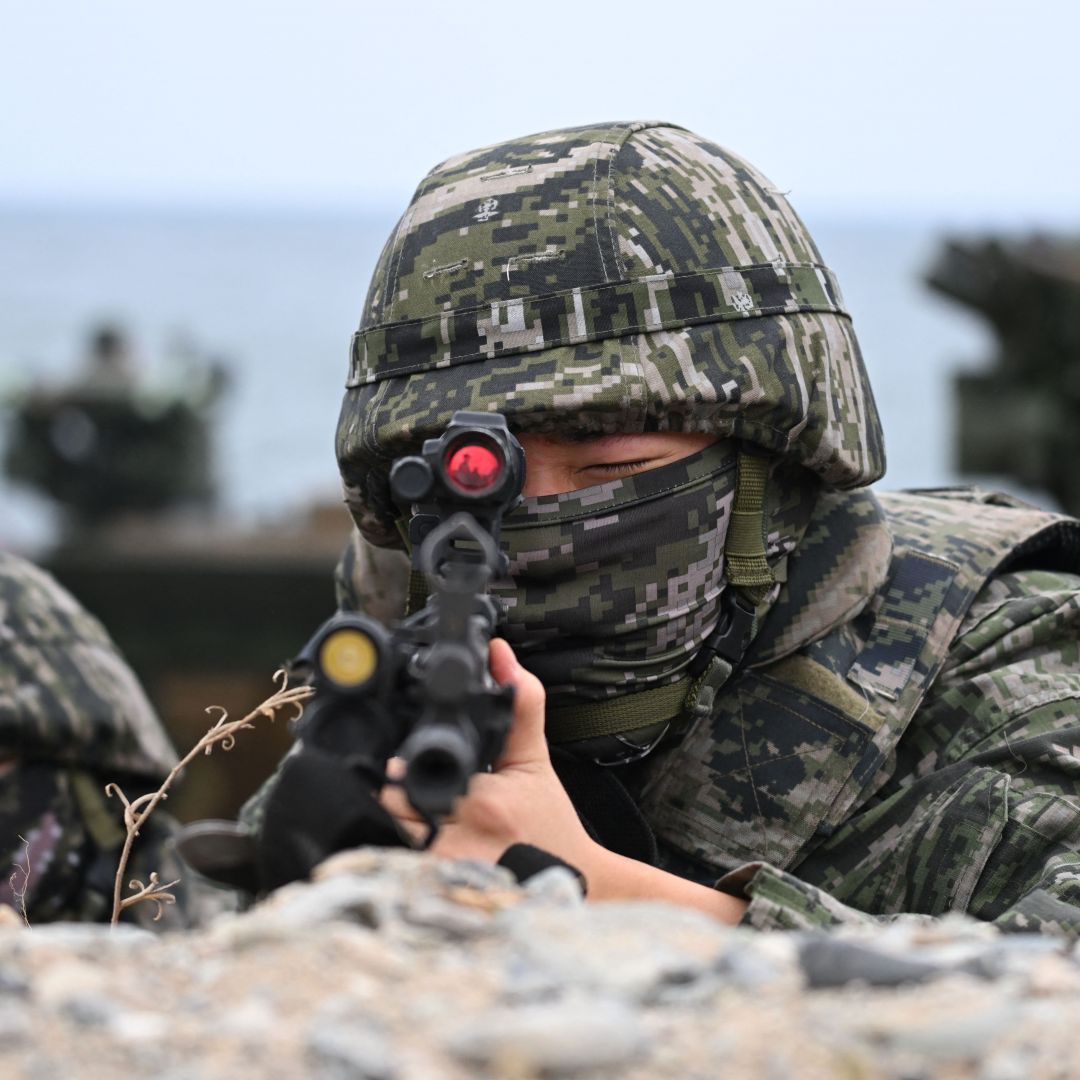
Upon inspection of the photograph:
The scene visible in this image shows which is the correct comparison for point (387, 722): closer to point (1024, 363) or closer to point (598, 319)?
point (598, 319)

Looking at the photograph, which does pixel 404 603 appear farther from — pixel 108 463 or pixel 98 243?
pixel 98 243

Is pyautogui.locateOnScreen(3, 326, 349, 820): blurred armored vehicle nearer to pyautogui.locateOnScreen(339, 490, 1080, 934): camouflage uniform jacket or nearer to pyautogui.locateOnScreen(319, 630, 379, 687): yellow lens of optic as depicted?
pyautogui.locateOnScreen(339, 490, 1080, 934): camouflage uniform jacket

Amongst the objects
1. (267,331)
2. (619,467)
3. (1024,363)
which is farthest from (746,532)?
(267,331)

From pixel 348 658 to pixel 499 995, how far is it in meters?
0.48

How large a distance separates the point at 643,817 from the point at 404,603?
692 mm

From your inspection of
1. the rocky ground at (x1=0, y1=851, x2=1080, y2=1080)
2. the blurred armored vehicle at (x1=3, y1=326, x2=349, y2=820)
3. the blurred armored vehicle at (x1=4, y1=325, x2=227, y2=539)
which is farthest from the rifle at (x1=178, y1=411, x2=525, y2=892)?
the blurred armored vehicle at (x1=4, y1=325, x2=227, y2=539)

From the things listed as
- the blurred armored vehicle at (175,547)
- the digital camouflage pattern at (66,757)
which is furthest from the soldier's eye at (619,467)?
the blurred armored vehicle at (175,547)

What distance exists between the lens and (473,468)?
2.16m

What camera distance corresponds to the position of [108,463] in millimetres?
15016

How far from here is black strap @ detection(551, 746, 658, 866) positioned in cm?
297

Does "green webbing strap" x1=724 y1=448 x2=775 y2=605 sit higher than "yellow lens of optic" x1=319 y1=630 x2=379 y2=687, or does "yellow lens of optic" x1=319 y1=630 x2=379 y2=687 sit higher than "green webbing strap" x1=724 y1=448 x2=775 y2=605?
"yellow lens of optic" x1=319 y1=630 x2=379 y2=687

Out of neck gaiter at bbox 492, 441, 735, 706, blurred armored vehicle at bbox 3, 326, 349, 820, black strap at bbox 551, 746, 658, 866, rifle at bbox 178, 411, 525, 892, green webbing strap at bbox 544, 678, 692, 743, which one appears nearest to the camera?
rifle at bbox 178, 411, 525, 892

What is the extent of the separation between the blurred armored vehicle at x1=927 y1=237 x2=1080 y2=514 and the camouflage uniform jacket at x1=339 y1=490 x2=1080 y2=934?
8.38 m

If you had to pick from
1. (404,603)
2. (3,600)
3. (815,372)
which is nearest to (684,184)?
(815,372)
